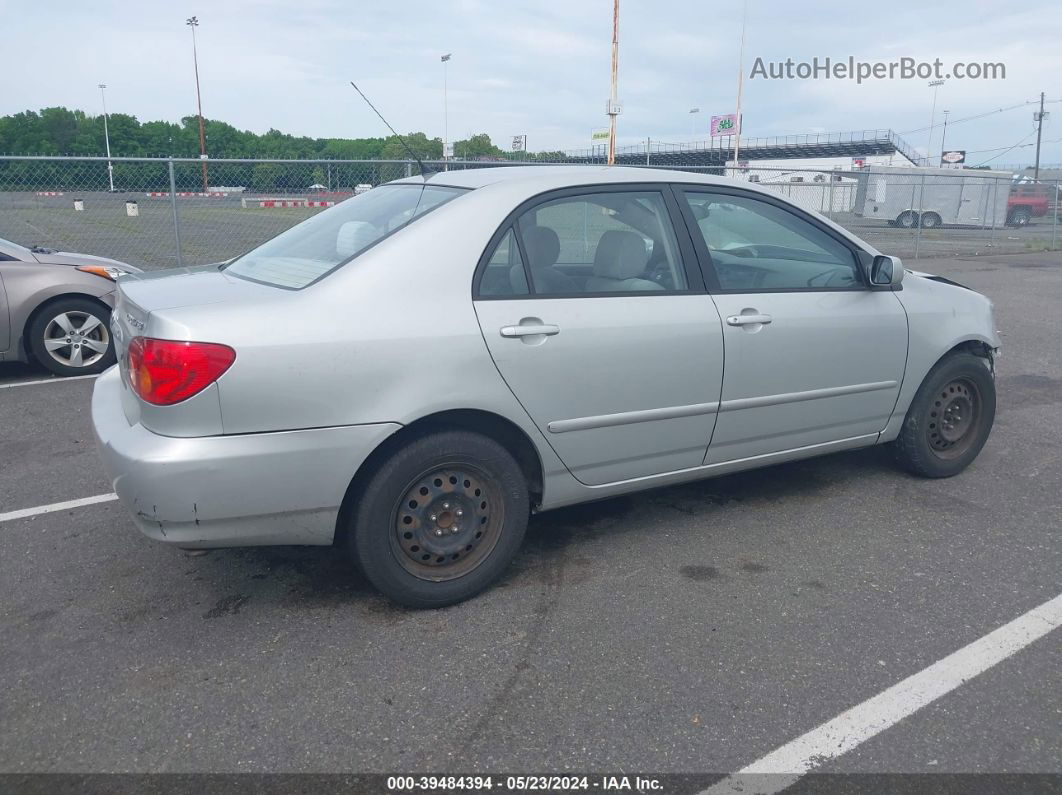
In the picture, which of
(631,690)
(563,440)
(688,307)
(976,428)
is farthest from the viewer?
(976,428)

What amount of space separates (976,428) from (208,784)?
4.23m

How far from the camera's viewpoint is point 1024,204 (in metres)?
34.5

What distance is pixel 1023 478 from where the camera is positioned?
4.84 metres

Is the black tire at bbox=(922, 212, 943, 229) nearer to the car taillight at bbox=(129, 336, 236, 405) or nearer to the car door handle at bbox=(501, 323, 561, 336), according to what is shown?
the car door handle at bbox=(501, 323, 561, 336)

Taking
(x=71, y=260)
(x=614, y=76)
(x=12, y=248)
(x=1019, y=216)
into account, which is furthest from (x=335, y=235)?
(x=1019, y=216)

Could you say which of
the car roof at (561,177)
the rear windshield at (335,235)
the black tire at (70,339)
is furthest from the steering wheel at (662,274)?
the black tire at (70,339)

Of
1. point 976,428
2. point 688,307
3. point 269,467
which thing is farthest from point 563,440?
point 976,428

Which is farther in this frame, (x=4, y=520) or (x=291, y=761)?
(x=4, y=520)

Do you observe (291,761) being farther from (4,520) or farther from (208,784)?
(4,520)

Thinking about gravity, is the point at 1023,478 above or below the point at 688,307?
below

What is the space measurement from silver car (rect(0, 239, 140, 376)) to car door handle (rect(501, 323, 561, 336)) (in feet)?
16.6

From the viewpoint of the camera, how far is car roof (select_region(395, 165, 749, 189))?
362 centimetres

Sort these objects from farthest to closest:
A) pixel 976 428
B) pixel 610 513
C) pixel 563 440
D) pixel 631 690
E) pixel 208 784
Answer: pixel 976 428 < pixel 610 513 < pixel 563 440 < pixel 631 690 < pixel 208 784

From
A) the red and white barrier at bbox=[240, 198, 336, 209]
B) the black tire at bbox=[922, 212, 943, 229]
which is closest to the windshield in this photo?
the red and white barrier at bbox=[240, 198, 336, 209]
